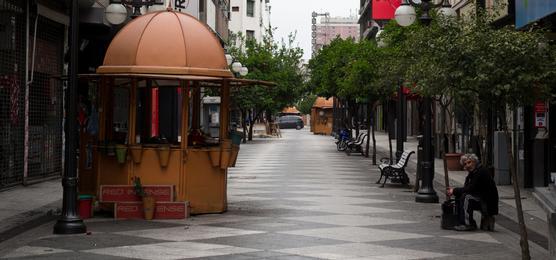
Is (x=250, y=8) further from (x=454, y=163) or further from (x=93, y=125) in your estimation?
(x=93, y=125)

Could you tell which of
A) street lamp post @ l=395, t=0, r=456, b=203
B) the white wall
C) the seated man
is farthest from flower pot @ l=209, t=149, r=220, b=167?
the white wall

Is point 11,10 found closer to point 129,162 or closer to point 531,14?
point 129,162

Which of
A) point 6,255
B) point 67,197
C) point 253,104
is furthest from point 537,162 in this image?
point 253,104

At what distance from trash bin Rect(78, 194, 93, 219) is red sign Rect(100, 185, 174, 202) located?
243 mm

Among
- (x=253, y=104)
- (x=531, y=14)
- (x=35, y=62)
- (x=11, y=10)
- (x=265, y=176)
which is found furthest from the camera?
(x=253, y=104)

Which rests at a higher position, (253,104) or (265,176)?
(253,104)

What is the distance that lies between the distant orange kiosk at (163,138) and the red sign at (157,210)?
0.37 metres

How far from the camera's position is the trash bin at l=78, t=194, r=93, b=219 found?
13.0 meters

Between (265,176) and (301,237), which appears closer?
(301,237)

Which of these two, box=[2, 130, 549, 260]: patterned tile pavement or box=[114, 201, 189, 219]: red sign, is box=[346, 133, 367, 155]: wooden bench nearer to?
box=[2, 130, 549, 260]: patterned tile pavement

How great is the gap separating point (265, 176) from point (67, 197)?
12058 millimetres

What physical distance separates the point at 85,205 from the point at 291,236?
3.55 m

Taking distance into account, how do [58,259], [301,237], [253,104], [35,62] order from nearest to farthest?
1. [58,259]
2. [301,237]
3. [35,62]
4. [253,104]

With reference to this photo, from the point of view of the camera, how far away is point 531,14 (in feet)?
42.6
